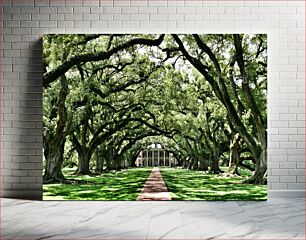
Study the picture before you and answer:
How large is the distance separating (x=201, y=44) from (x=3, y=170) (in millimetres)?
3336

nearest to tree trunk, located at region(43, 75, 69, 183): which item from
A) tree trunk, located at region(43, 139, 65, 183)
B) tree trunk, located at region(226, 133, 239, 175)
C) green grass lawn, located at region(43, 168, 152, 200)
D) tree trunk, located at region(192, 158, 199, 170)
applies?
tree trunk, located at region(43, 139, 65, 183)

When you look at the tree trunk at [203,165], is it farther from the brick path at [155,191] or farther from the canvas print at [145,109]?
the brick path at [155,191]

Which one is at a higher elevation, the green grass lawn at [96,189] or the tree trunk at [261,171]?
the tree trunk at [261,171]

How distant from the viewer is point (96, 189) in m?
6.96

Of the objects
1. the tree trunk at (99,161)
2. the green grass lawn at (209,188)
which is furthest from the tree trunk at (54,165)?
the green grass lawn at (209,188)

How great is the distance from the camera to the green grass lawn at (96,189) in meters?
6.94

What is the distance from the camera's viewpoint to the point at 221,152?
787 centimetres

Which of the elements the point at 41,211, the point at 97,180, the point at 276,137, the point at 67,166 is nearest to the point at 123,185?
A: the point at 97,180

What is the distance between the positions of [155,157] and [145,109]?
91cm

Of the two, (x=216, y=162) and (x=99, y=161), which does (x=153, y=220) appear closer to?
(x=99, y=161)

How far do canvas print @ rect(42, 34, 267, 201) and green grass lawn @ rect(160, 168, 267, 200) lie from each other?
0.01 meters

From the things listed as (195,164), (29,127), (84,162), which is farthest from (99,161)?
(195,164)

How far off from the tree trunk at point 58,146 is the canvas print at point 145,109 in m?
Answer: 0.01

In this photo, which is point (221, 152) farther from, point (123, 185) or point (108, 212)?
point (108, 212)
